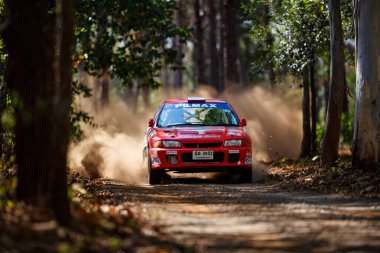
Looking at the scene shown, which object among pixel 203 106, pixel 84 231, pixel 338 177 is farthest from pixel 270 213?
pixel 203 106

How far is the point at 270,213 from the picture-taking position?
9.39 meters

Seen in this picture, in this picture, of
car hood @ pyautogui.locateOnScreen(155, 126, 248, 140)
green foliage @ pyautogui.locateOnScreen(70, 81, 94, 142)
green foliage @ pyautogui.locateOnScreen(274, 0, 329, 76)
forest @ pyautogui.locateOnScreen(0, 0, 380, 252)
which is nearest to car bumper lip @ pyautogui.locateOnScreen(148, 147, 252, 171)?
car hood @ pyautogui.locateOnScreen(155, 126, 248, 140)

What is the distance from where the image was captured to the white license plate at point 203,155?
1556 cm

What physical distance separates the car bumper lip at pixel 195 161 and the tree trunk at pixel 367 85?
2.35 metres

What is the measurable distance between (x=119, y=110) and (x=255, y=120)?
970 centimetres

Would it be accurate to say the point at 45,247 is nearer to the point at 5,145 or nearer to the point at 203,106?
the point at 5,145

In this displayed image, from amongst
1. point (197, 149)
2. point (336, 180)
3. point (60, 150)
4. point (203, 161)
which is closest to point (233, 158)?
point (203, 161)

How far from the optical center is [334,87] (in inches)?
658

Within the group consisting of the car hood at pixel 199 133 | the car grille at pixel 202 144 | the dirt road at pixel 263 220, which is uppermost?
the car hood at pixel 199 133

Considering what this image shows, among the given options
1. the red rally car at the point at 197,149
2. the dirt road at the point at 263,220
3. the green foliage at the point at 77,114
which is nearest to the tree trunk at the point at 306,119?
the green foliage at the point at 77,114

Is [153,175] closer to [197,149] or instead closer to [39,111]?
[197,149]

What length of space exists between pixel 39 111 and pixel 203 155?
8934 mm

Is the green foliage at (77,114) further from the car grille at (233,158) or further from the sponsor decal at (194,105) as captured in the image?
the car grille at (233,158)

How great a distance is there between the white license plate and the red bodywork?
1.7 inches
